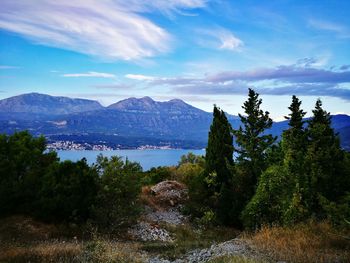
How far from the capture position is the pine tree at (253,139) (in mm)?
27422

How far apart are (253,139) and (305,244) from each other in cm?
1523

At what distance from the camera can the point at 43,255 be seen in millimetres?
12508

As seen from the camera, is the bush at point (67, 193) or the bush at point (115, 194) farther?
the bush at point (115, 194)

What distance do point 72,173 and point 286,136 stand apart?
12955 mm

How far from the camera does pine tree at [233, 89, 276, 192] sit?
90.0 feet

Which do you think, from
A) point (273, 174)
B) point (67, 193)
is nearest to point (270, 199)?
point (273, 174)

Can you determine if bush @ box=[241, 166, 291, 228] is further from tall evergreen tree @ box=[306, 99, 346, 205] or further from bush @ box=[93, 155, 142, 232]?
bush @ box=[93, 155, 142, 232]

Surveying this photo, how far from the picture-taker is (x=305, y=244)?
12.9 m

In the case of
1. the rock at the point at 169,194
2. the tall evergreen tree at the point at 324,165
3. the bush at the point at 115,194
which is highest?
the tall evergreen tree at the point at 324,165

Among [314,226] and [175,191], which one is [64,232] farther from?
[175,191]

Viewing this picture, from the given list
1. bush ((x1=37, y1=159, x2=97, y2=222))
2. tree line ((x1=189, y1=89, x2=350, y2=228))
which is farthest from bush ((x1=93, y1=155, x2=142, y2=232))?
tree line ((x1=189, y1=89, x2=350, y2=228))

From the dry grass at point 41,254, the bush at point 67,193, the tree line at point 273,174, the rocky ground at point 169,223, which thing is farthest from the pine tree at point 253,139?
the dry grass at point 41,254

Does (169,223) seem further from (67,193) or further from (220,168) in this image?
(67,193)

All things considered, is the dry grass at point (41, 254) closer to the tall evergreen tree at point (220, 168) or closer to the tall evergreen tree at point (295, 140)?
the tall evergreen tree at point (295, 140)
